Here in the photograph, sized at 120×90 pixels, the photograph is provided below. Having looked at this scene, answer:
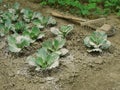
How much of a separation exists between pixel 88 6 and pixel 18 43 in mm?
1764

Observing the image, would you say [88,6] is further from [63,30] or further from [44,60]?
[44,60]

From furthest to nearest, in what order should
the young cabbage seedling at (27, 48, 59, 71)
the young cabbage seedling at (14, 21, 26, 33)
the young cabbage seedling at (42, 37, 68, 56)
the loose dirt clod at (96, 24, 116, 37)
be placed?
the young cabbage seedling at (14, 21, 26, 33)
the loose dirt clod at (96, 24, 116, 37)
the young cabbage seedling at (42, 37, 68, 56)
the young cabbage seedling at (27, 48, 59, 71)

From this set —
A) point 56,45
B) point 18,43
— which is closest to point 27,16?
point 18,43

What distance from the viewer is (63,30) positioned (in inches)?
206

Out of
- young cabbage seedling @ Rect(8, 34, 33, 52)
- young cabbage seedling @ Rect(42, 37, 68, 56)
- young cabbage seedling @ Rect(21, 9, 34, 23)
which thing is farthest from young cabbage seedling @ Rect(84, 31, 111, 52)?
young cabbage seedling @ Rect(21, 9, 34, 23)

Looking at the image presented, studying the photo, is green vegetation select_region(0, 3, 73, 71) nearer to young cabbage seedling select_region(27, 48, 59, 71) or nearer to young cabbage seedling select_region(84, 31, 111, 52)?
young cabbage seedling select_region(27, 48, 59, 71)

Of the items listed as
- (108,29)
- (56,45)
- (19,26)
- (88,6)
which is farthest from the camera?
(88,6)

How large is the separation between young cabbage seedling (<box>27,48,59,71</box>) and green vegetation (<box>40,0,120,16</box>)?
1.74m

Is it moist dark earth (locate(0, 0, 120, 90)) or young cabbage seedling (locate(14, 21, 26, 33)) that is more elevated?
young cabbage seedling (locate(14, 21, 26, 33))

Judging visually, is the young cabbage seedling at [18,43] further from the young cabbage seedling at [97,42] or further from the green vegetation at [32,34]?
the young cabbage seedling at [97,42]

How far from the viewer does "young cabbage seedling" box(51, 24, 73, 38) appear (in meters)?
5.22

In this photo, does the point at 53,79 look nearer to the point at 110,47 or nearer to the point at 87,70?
the point at 87,70

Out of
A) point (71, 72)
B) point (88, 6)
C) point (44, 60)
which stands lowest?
point (71, 72)

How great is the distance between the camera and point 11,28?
5551 millimetres
